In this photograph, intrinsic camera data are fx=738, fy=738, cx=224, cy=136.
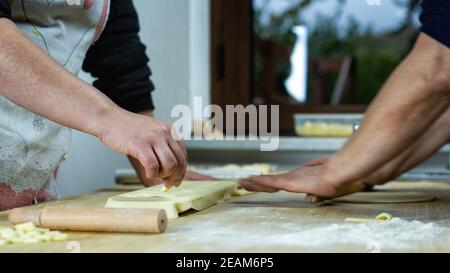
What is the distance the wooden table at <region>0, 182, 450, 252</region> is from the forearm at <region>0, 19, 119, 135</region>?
168 millimetres

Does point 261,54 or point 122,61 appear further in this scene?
point 261,54

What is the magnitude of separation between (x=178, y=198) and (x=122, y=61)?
506 mm

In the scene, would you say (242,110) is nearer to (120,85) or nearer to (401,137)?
(120,85)

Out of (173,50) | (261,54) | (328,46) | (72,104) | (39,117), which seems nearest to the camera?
(72,104)

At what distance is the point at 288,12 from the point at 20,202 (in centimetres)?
218

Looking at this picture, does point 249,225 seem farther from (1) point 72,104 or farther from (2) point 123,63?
(2) point 123,63

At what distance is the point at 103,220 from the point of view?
0.93m

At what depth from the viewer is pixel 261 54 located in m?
2.91

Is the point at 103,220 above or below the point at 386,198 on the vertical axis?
above

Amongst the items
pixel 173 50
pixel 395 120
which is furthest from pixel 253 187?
pixel 173 50

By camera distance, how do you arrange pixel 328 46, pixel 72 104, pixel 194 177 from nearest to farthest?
pixel 72 104, pixel 194 177, pixel 328 46

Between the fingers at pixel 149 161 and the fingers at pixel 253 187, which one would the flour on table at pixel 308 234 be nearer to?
the fingers at pixel 149 161

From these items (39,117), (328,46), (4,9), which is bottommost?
(328,46)
